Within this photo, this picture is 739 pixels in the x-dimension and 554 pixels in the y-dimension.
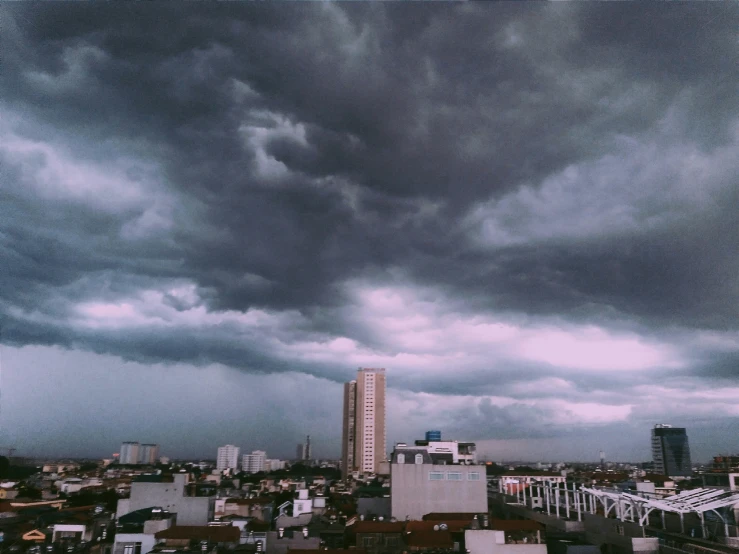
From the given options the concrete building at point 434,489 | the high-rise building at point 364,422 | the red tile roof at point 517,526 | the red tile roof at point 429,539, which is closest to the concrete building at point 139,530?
the red tile roof at point 429,539

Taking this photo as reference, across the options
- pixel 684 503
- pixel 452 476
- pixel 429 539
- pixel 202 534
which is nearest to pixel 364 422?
pixel 452 476

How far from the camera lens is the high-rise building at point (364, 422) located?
18188 cm

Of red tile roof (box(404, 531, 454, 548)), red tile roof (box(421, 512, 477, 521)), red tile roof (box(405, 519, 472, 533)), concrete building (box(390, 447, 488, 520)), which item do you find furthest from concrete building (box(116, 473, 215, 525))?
red tile roof (box(404, 531, 454, 548))

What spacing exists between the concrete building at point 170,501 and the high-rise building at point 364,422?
12690 cm

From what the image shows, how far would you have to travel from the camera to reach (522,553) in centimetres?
3991

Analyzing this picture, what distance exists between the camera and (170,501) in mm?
55312

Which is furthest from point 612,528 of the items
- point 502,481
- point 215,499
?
point 502,481

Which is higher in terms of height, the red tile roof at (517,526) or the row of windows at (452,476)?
the row of windows at (452,476)

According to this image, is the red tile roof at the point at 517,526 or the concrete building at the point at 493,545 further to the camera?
the red tile roof at the point at 517,526

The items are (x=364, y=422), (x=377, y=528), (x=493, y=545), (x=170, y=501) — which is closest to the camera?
(x=493, y=545)

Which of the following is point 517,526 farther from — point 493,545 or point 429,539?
point 429,539

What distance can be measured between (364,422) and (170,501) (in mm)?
135484

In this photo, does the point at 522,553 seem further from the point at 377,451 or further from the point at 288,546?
the point at 377,451

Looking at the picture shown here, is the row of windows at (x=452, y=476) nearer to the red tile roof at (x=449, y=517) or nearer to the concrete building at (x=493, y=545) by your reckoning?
the red tile roof at (x=449, y=517)
